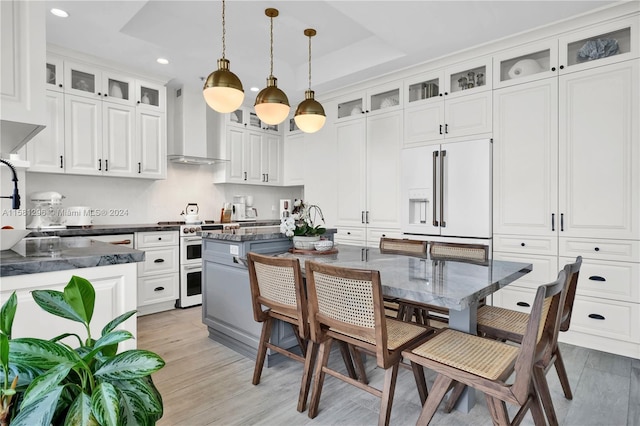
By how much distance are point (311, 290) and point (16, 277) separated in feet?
3.77

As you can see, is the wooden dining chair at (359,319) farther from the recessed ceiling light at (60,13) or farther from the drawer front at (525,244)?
the recessed ceiling light at (60,13)

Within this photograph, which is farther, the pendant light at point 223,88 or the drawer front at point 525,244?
the drawer front at point 525,244

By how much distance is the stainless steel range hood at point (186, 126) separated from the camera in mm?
4379

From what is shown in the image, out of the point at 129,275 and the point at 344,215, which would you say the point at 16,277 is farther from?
the point at 344,215

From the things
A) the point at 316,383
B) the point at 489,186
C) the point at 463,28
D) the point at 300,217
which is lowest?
the point at 316,383

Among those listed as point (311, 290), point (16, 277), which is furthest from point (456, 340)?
point (16, 277)

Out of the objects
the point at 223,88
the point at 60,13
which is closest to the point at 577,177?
the point at 223,88

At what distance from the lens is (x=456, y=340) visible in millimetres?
1603

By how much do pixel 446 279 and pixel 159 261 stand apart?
10.3ft

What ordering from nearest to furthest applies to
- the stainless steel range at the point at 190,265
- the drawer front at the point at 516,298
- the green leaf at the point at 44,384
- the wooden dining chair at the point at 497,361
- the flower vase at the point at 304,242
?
the green leaf at the point at 44,384 < the wooden dining chair at the point at 497,361 < the flower vase at the point at 304,242 < the drawer front at the point at 516,298 < the stainless steel range at the point at 190,265

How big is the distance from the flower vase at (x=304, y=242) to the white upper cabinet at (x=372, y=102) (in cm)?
212

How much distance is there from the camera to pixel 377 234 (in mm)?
4129

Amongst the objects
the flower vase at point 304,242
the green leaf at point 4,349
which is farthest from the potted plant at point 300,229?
the green leaf at point 4,349

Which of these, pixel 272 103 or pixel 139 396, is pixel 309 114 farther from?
pixel 139 396
